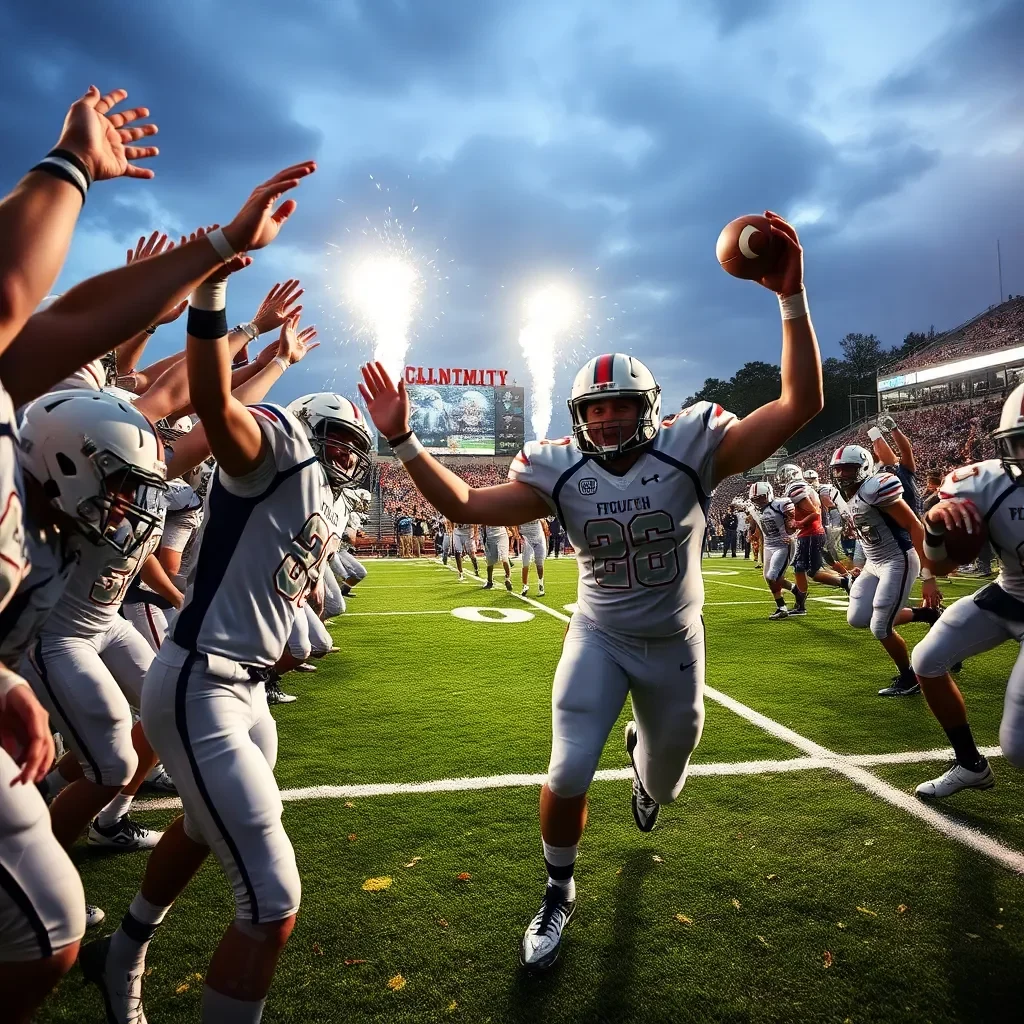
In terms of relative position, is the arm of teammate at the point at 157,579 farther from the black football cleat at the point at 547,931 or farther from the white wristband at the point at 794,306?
the white wristband at the point at 794,306

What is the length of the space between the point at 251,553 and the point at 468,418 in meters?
63.5

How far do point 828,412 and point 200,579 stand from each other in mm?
91059

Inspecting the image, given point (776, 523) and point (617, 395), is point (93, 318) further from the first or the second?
point (776, 523)

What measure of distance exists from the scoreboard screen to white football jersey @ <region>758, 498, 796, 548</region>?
5099 centimetres

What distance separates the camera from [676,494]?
3.30 metres

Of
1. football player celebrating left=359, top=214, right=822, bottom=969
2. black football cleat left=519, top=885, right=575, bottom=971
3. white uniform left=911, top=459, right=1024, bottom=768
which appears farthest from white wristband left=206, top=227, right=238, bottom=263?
white uniform left=911, top=459, right=1024, bottom=768

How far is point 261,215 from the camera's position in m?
2.01

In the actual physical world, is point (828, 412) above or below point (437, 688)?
above

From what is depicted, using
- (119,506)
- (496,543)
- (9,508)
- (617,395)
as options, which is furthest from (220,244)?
(496,543)

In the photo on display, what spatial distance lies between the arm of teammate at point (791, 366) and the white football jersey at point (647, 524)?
0.88ft

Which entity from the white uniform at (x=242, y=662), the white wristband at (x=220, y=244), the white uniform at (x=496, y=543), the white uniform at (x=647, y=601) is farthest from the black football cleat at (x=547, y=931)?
the white uniform at (x=496, y=543)

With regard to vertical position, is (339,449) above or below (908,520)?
above

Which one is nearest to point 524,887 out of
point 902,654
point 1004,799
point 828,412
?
point 1004,799

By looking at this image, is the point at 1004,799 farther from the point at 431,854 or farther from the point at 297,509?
the point at 297,509
